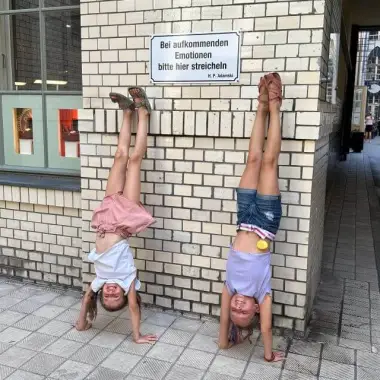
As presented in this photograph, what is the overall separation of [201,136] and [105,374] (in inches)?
73.6

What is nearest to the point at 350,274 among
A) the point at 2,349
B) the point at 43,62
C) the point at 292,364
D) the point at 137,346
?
the point at 292,364

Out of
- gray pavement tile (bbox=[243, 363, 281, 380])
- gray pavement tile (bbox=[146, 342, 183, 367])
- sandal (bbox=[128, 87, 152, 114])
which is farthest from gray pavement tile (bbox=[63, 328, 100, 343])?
sandal (bbox=[128, 87, 152, 114])

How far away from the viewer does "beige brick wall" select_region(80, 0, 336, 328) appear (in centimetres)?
339

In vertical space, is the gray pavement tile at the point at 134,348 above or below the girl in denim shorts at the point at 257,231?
below

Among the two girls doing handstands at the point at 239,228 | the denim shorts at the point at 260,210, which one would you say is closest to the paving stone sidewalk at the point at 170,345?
the two girls doing handstands at the point at 239,228

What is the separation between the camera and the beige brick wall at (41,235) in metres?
4.48

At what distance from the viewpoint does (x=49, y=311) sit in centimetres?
403

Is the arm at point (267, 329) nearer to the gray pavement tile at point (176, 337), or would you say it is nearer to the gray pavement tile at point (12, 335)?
the gray pavement tile at point (176, 337)

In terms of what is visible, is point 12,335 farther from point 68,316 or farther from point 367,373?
point 367,373

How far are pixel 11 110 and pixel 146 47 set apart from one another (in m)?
1.86

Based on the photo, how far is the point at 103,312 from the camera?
4012 millimetres

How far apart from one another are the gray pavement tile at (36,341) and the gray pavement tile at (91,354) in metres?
0.29

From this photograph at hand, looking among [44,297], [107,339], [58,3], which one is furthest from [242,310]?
[58,3]

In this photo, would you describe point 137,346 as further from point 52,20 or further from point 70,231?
point 52,20
